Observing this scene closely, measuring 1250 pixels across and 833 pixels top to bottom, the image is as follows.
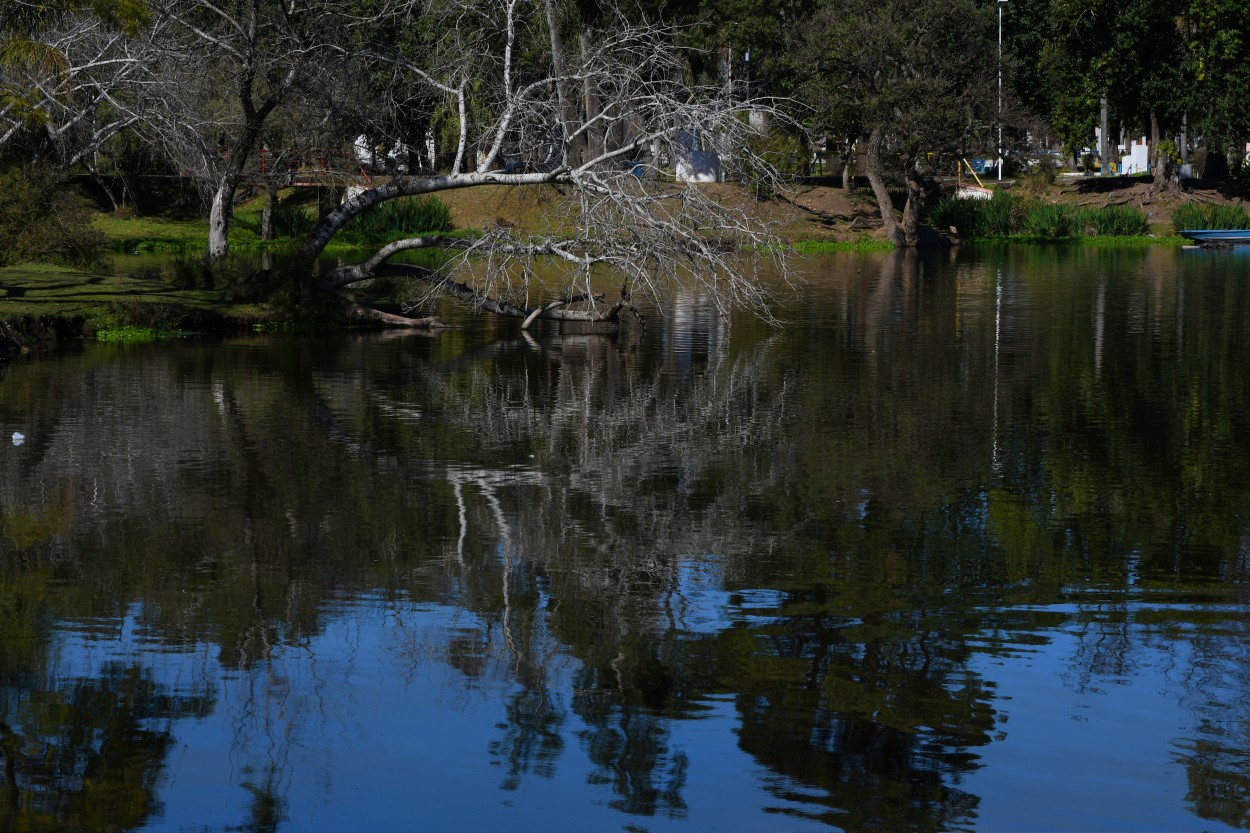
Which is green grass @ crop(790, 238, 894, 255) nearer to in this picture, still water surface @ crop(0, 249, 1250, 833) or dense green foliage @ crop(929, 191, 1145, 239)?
dense green foliage @ crop(929, 191, 1145, 239)

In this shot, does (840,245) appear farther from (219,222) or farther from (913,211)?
(219,222)

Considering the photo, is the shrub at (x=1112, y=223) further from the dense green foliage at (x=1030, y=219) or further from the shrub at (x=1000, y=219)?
the shrub at (x=1000, y=219)

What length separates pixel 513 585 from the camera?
34.9ft

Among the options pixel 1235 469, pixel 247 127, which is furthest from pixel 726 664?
pixel 247 127

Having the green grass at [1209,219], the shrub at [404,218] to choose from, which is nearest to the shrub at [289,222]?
the shrub at [404,218]

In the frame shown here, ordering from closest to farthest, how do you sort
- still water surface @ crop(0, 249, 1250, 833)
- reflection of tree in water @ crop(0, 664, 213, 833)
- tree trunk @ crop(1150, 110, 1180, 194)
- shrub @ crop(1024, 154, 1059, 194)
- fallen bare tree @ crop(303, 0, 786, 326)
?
reflection of tree in water @ crop(0, 664, 213, 833) → still water surface @ crop(0, 249, 1250, 833) → fallen bare tree @ crop(303, 0, 786, 326) → tree trunk @ crop(1150, 110, 1180, 194) → shrub @ crop(1024, 154, 1059, 194)

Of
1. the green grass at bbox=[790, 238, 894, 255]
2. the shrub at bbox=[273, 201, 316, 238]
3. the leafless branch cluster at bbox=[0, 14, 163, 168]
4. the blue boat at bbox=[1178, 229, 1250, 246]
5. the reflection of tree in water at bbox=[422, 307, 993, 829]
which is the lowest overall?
the reflection of tree in water at bbox=[422, 307, 993, 829]

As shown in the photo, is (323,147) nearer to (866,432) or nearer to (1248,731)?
(866,432)

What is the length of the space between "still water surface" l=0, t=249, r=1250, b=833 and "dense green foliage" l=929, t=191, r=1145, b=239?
45650mm

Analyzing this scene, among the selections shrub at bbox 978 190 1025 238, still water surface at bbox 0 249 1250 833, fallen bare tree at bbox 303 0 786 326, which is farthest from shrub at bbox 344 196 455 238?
still water surface at bbox 0 249 1250 833

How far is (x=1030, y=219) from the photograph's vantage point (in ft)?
214

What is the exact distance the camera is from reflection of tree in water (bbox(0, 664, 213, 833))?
22.5 feet

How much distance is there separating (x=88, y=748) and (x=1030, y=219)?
61.8m

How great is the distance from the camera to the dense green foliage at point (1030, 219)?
64.5 metres
